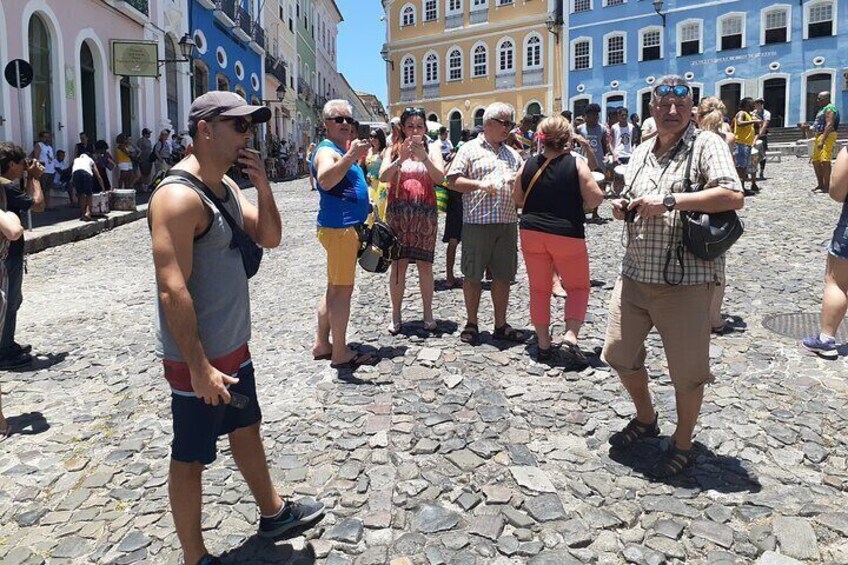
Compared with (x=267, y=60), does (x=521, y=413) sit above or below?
below

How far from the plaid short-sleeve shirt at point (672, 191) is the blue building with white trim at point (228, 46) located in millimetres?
23131

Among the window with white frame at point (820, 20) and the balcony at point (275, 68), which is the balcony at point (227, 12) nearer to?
the balcony at point (275, 68)

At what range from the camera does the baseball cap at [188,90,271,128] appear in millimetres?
2457

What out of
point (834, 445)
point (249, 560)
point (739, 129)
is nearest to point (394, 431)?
point (249, 560)

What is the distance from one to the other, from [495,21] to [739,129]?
3405 centimetres

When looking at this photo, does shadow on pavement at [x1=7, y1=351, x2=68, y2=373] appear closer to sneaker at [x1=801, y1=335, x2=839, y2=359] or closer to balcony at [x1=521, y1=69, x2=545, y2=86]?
sneaker at [x1=801, y1=335, x2=839, y2=359]

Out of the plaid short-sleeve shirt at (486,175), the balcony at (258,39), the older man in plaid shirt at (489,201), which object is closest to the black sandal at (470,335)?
the older man in plaid shirt at (489,201)

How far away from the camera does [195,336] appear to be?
2377 millimetres

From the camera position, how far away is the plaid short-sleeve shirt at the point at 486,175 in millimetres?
5285

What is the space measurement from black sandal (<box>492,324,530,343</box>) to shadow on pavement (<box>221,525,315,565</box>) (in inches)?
116

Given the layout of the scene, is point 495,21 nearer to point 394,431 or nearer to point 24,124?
point 24,124

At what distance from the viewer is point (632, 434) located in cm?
367

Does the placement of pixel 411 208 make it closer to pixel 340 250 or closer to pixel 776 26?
pixel 340 250

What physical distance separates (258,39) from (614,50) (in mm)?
19504
